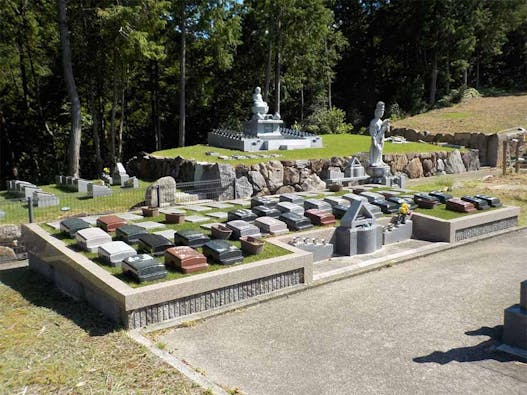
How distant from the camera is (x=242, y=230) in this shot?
10898mm

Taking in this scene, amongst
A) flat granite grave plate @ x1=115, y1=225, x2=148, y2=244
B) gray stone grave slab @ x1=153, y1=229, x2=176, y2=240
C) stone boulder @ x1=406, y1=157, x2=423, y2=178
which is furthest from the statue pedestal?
flat granite grave plate @ x1=115, y1=225, x2=148, y2=244

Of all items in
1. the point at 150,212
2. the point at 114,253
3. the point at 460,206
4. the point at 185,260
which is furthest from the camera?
the point at 460,206

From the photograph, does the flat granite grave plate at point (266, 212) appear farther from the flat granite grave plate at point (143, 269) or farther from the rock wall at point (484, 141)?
the rock wall at point (484, 141)

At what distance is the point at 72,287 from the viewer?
30.0ft

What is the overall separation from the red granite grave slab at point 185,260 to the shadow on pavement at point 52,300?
1534mm

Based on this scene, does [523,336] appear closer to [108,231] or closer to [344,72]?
[108,231]

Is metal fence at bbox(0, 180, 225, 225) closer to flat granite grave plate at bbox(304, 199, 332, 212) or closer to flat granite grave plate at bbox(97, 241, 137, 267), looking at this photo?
flat granite grave plate at bbox(304, 199, 332, 212)

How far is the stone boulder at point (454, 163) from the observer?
2533 cm

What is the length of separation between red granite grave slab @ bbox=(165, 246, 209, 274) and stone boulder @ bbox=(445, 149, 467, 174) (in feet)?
65.9

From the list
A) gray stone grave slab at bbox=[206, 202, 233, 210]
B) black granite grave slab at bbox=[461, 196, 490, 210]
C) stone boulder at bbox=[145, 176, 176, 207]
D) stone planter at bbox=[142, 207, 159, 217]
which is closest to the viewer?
stone planter at bbox=[142, 207, 159, 217]

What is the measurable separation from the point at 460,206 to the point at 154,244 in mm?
9024

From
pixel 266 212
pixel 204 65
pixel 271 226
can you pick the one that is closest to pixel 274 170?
pixel 266 212

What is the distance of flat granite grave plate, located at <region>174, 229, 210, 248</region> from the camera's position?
32.2ft

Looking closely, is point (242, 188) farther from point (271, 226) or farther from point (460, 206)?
point (460, 206)
